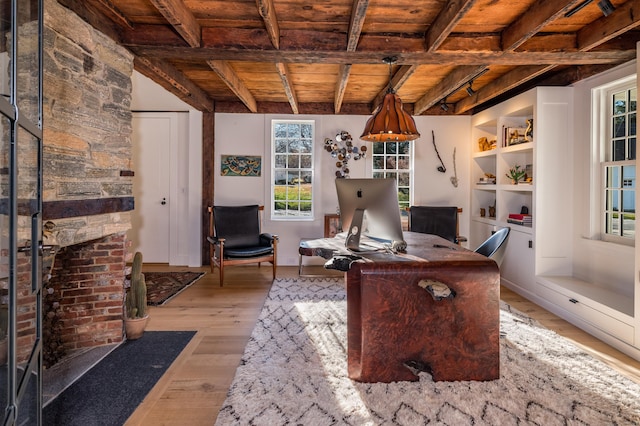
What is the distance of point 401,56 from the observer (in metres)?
2.94

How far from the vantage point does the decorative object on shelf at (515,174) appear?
4.34 meters

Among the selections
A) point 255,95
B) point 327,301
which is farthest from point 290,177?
point 327,301

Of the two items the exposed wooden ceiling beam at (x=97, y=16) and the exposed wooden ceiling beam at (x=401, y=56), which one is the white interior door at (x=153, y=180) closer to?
the exposed wooden ceiling beam at (x=401, y=56)

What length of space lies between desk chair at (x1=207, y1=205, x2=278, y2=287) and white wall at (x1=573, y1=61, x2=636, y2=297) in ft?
11.1

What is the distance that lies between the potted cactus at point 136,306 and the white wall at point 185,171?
2597 mm

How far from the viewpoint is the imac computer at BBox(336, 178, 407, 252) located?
7.80ft

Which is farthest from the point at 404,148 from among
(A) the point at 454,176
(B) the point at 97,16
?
(B) the point at 97,16

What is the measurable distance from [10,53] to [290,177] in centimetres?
452

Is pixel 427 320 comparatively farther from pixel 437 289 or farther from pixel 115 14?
pixel 115 14

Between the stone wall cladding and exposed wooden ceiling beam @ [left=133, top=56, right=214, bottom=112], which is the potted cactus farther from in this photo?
exposed wooden ceiling beam @ [left=133, top=56, right=214, bottom=112]

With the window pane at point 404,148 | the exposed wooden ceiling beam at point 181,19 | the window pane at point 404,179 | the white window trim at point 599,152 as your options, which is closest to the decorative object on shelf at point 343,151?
the window pane at point 404,148

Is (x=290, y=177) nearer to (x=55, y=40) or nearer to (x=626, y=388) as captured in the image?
(x=55, y=40)

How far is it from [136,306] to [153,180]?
123 inches

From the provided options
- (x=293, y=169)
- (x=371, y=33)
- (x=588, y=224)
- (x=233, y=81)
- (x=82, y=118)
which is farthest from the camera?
(x=293, y=169)
